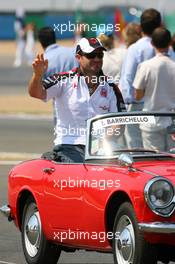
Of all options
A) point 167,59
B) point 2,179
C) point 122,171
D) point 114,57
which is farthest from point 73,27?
point 122,171

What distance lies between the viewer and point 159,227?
7.49 meters

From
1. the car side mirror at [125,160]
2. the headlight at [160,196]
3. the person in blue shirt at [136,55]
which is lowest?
the headlight at [160,196]

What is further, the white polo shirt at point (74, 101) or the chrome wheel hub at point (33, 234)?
the white polo shirt at point (74, 101)

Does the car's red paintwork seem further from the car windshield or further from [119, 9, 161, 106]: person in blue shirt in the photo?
[119, 9, 161, 106]: person in blue shirt

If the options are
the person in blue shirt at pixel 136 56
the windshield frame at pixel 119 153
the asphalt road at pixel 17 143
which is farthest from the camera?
the person in blue shirt at pixel 136 56

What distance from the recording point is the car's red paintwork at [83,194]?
770cm

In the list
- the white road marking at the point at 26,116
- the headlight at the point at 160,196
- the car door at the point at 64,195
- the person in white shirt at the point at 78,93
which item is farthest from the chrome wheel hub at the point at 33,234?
the white road marking at the point at 26,116

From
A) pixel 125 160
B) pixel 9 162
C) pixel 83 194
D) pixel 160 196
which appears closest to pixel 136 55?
pixel 9 162

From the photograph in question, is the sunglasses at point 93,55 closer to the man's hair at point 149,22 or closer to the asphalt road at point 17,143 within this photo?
the asphalt road at point 17,143

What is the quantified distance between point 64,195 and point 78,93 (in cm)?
116

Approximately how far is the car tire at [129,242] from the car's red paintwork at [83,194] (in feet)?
0.23

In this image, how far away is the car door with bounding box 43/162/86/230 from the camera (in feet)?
27.8

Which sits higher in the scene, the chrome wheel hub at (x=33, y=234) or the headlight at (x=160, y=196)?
the headlight at (x=160, y=196)

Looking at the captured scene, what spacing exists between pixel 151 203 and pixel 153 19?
7061mm
